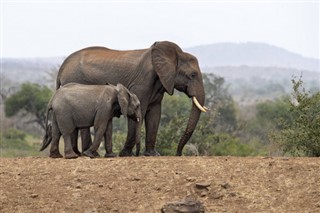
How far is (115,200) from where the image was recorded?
Answer: 412 inches

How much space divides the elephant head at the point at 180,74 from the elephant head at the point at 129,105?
28.8 inches

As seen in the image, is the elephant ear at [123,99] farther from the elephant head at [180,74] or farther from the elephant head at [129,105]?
the elephant head at [180,74]

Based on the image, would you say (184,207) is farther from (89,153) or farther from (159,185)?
(89,153)

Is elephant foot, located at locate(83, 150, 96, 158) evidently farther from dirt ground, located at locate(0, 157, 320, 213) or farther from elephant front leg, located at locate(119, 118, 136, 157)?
dirt ground, located at locate(0, 157, 320, 213)

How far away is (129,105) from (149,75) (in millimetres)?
920

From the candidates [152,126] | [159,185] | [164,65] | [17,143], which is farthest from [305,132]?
[17,143]

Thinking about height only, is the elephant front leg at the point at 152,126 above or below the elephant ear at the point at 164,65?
below

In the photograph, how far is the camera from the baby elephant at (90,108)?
40.3ft

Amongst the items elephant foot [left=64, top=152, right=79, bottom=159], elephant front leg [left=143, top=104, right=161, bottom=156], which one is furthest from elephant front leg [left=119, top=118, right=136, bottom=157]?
elephant foot [left=64, top=152, right=79, bottom=159]

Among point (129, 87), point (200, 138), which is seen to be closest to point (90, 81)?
point (129, 87)

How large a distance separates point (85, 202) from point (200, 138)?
506 inches

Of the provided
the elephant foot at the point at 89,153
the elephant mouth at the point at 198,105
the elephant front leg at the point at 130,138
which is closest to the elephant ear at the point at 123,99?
the elephant front leg at the point at 130,138

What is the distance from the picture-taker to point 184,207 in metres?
9.99

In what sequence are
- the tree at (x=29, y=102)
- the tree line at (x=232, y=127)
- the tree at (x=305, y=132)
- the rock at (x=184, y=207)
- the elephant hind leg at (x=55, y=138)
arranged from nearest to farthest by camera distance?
the rock at (x=184, y=207), the elephant hind leg at (x=55, y=138), the tree at (x=305, y=132), the tree line at (x=232, y=127), the tree at (x=29, y=102)
